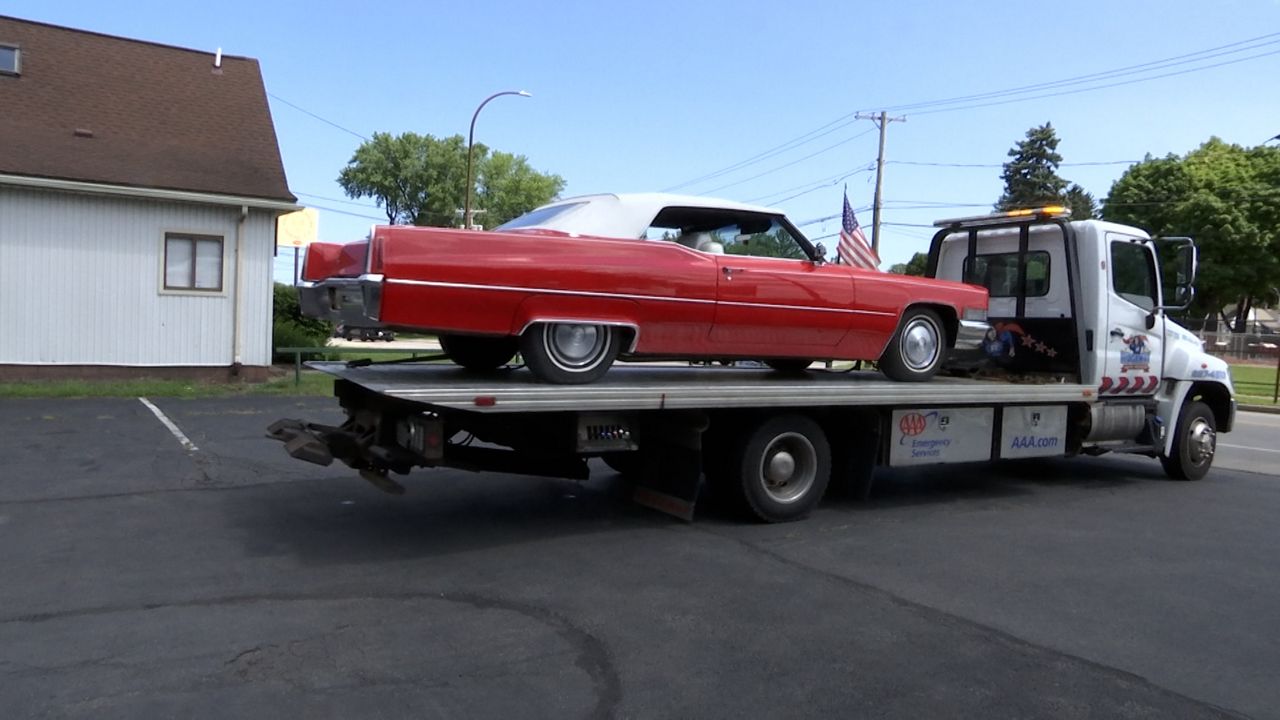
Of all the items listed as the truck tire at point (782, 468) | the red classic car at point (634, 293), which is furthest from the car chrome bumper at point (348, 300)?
the truck tire at point (782, 468)

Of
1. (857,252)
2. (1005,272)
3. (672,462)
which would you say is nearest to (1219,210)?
(1005,272)

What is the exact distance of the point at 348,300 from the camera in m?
5.62

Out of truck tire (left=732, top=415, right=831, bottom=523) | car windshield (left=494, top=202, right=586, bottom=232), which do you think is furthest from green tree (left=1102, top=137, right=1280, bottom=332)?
car windshield (left=494, top=202, right=586, bottom=232)

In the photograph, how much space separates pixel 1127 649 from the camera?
15.3 ft

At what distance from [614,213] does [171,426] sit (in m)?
6.85

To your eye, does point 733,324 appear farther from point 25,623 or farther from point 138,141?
point 138,141

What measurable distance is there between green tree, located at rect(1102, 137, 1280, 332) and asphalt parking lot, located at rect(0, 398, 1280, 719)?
45.3 m

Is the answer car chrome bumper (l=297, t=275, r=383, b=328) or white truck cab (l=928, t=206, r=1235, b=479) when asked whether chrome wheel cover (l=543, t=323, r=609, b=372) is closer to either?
car chrome bumper (l=297, t=275, r=383, b=328)

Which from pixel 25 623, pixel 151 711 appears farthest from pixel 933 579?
pixel 25 623

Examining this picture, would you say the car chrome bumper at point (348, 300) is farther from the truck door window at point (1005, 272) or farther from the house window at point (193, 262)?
the house window at point (193, 262)

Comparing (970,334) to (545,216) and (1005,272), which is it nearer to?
(1005,272)

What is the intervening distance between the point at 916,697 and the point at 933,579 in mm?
1841

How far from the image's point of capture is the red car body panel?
Result: 18.2ft

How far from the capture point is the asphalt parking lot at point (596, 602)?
397 centimetres
